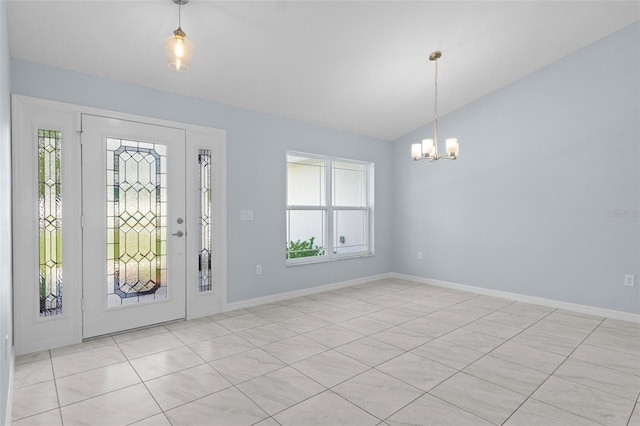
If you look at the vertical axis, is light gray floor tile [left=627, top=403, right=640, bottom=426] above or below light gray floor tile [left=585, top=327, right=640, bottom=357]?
below

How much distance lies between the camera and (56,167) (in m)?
3.02

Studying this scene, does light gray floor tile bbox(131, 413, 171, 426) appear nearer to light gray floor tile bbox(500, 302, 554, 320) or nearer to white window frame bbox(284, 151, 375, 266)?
white window frame bbox(284, 151, 375, 266)

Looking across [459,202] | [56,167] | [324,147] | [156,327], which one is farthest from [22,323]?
[459,202]

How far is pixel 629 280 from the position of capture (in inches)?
151

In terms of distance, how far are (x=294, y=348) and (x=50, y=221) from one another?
7.82 ft

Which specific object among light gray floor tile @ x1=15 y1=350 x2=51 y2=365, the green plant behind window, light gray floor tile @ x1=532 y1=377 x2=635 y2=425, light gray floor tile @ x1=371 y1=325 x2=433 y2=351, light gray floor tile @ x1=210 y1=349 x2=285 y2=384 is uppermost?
the green plant behind window

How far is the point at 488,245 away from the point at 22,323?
208 inches

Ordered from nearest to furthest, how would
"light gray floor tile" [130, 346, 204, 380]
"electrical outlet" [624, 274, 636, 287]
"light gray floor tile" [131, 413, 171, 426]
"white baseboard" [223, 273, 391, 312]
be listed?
1. "light gray floor tile" [131, 413, 171, 426]
2. "light gray floor tile" [130, 346, 204, 380]
3. "electrical outlet" [624, 274, 636, 287]
4. "white baseboard" [223, 273, 391, 312]

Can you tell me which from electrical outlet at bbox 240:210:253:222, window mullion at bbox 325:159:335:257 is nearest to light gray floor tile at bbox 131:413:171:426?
electrical outlet at bbox 240:210:253:222

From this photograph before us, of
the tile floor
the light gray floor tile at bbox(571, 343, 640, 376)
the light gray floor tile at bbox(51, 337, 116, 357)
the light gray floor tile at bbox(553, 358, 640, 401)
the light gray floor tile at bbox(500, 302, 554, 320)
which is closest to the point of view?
the tile floor

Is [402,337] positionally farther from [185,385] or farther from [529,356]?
[185,385]

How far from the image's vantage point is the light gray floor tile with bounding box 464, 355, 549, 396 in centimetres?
238

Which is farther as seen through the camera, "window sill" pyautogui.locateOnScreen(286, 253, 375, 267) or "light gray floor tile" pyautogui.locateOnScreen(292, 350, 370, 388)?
"window sill" pyautogui.locateOnScreen(286, 253, 375, 267)

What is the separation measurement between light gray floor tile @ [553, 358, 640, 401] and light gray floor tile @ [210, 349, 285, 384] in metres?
2.14
